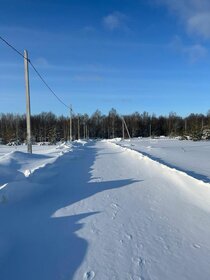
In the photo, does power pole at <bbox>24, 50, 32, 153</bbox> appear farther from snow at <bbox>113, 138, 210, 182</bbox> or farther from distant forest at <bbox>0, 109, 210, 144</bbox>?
distant forest at <bbox>0, 109, 210, 144</bbox>

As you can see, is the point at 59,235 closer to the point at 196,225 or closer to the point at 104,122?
the point at 196,225

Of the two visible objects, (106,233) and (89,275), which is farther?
(106,233)

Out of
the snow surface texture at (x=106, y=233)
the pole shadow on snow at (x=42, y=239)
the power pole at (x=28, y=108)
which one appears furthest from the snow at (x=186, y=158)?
the power pole at (x=28, y=108)

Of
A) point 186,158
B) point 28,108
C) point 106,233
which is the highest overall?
point 28,108

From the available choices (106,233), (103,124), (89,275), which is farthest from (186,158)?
(103,124)

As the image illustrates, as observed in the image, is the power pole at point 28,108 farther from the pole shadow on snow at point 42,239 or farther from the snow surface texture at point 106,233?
the pole shadow on snow at point 42,239

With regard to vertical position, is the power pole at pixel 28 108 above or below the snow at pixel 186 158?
above

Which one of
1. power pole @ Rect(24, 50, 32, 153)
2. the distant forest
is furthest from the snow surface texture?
the distant forest

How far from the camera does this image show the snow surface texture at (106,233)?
4.26 metres

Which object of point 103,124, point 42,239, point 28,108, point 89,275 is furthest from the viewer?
point 103,124

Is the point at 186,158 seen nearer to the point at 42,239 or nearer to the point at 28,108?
the point at 28,108

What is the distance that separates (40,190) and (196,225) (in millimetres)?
4201

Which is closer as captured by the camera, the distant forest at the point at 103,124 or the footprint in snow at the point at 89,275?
the footprint in snow at the point at 89,275

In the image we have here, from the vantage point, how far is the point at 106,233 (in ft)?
18.4
